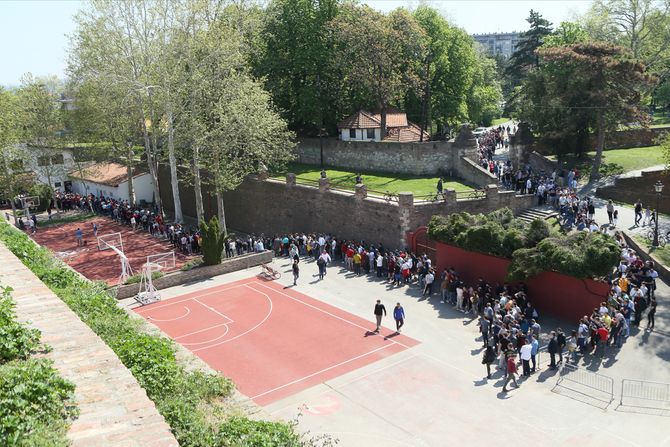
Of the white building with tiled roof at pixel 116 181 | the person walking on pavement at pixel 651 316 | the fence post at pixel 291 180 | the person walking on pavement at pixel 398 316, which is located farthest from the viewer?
the white building with tiled roof at pixel 116 181

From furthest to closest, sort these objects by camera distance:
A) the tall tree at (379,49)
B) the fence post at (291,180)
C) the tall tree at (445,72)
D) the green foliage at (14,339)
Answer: the tall tree at (445,72) < the tall tree at (379,49) < the fence post at (291,180) < the green foliage at (14,339)

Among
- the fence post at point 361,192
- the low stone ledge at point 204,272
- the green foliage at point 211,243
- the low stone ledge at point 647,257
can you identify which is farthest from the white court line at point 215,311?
the low stone ledge at point 647,257

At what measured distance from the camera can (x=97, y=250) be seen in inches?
1353

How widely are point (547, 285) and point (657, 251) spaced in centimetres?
674

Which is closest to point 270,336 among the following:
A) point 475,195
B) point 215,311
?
point 215,311

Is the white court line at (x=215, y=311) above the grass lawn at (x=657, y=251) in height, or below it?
below

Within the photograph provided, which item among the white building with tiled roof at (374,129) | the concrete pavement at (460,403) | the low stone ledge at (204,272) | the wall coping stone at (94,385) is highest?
A: the white building with tiled roof at (374,129)

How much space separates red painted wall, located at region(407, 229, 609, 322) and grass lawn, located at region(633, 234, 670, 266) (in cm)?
557

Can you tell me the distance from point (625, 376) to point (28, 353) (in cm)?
1575

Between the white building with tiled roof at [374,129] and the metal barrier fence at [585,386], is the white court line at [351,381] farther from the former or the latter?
the white building with tiled roof at [374,129]

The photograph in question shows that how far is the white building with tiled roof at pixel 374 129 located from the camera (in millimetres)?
43469

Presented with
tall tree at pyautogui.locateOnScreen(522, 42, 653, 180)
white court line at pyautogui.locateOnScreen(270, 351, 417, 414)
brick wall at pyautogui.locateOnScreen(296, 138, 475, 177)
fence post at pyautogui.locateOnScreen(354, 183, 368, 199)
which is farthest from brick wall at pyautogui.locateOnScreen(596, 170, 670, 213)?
white court line at pyautogui.locateOnScreen(270, 351, 417, 414)

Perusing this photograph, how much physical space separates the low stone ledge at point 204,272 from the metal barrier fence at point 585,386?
17678 mm

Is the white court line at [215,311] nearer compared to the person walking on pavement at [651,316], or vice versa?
the person walking on pavement at [651,316]
